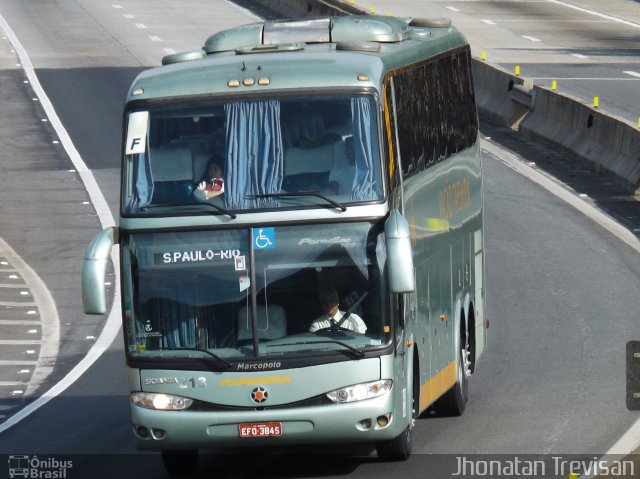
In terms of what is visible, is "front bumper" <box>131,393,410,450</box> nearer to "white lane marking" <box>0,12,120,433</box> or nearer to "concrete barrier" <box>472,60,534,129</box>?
"white lane marking" <box>0,12,120,433</box>

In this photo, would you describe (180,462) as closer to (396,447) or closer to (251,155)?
(396,447)

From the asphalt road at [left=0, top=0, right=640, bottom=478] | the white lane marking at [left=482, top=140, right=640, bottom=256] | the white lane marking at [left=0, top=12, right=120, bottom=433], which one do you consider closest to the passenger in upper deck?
the asphalt road at [left=0, top=0, right=640, bottom=478]

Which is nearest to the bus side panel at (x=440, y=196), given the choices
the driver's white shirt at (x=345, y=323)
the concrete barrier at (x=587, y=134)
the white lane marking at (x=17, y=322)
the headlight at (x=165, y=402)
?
the driver's white shirt at (x=345, y=323)

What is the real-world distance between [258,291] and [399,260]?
1.19 m

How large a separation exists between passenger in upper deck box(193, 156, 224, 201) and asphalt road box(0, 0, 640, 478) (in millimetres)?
2643

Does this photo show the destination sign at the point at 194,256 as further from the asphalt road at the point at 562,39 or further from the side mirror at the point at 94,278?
the asphalt road at the point at 562,39

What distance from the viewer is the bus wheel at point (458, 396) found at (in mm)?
16984

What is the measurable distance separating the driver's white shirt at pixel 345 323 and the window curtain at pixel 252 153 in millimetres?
1025

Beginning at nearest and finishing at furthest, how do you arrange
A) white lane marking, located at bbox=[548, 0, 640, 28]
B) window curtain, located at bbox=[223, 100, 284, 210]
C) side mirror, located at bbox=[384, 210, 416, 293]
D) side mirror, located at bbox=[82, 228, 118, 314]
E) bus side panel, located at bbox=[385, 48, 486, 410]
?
side mirror, located at bbox=[82, 228, 118, 314]
side mirror, located at bbox=[384, 210, 416, 293]
window curtain, located at bbox=[223, 100, 284, 210]
bus side panel, located at bbox=[385, 48, 486, 410]
white lane marking, located at bbox=[548, 0, 640, 28]

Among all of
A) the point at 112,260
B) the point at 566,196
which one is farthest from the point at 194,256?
the point at 566,196

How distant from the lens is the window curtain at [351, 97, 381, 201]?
13555 mm

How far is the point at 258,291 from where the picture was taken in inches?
529

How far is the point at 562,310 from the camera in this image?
22.4 m

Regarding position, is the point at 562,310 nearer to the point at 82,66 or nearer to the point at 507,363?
the point at 507,363
